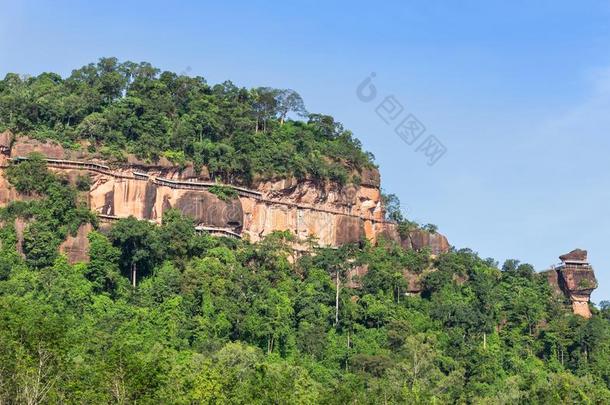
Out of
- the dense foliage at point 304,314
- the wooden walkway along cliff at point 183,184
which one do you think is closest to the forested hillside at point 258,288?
the dense foliage at point 304,314

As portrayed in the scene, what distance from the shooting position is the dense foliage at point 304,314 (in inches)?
2344

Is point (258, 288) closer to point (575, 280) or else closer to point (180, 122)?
point (180, 122)

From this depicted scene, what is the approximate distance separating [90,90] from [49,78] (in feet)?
20.1

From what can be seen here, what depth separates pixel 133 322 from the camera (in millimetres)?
62375

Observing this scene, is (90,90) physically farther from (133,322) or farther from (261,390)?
(261,390)

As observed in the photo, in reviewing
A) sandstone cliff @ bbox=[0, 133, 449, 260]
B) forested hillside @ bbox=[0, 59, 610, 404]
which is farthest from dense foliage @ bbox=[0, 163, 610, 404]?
sandstone cliff @ bbox=[0, 133, 449, 260]

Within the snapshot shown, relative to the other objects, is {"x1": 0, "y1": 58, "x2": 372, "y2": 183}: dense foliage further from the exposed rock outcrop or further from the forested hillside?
the exposed rock outcrop

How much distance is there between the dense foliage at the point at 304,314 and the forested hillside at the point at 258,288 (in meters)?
0.10

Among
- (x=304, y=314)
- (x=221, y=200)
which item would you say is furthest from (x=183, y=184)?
(x=304, y=314)

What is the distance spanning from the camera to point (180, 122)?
7525cm

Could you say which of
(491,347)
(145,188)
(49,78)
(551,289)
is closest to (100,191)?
(145,188)

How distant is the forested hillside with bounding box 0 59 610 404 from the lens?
61.6 m

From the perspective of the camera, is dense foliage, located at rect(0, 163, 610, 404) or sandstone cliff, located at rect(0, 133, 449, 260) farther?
sandstone cliff, located at rect(0, 133, 449, 260)

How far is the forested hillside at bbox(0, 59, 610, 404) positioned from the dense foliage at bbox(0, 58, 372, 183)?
0.39 ft
